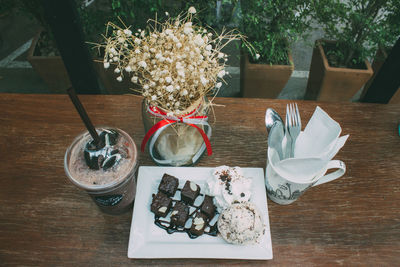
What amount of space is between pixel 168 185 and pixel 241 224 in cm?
28

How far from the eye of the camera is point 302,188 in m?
0.90

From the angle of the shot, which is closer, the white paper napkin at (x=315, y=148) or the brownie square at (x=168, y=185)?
the white paper napkin at (x=315, y=148)

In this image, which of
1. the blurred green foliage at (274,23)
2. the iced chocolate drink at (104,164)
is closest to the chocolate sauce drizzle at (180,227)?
the iced chocolate drink at (104,164)

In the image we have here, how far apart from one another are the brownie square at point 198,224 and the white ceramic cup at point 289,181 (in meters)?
0.26

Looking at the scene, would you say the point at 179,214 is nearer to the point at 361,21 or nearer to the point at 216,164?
the point at 216,164

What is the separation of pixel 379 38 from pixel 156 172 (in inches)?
60.0

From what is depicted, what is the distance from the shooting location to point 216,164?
113cm

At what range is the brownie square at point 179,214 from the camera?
931 mm

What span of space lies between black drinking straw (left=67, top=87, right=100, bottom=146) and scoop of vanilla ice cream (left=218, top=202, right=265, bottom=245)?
45 cm

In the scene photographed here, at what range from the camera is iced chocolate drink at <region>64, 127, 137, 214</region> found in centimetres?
82

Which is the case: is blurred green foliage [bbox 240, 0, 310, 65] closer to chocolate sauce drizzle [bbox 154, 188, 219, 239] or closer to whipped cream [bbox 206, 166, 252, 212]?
whipped cream [bbox 206, 166, 252, 212]

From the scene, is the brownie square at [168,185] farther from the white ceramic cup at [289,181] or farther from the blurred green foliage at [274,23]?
the blurred green foliage at [274,23]

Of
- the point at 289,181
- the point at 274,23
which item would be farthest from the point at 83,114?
the point at 274,23

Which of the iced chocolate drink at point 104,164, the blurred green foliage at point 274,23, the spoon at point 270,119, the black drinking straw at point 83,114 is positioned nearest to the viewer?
the black drinking straw at point 83,114
